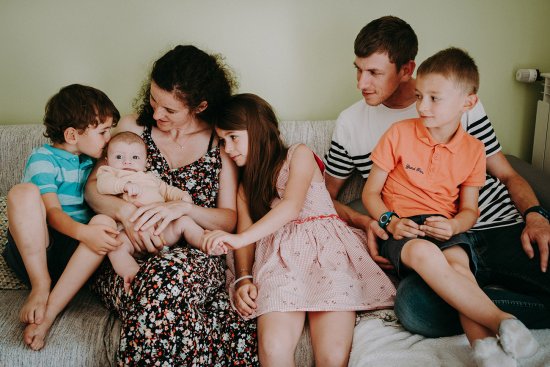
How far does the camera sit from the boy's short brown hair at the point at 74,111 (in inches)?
60.7

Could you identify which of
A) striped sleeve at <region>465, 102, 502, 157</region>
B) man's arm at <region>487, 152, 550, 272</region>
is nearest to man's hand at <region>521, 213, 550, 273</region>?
man's arm at <region>487, 152, 550, 272</region>

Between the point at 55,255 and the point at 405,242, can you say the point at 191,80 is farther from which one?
the point at 405,242

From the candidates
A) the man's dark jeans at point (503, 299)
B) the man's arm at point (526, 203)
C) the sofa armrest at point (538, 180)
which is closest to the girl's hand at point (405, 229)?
the man's dark jeans at point (503, 299)

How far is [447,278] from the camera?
1.24 m

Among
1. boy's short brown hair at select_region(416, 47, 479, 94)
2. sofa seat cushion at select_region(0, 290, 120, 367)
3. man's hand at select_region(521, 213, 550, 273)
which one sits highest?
boy's short brown hair at select_region(416, 47, 479, 94)

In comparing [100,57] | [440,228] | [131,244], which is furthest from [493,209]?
[100,57]

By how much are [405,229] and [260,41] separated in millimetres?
1137

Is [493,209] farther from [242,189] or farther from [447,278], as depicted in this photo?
[242,189]

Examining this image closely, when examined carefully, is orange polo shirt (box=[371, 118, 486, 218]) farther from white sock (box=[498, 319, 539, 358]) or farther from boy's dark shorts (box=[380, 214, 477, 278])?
white sock (box=[498, 319, 539, 358])

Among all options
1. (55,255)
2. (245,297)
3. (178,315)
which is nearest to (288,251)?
(245,297)

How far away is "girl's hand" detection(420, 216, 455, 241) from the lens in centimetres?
137

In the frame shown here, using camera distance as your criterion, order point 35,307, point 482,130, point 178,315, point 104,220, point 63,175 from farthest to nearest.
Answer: point 482,130 → point 63,175 → point 104,220 → point 35,307 → point 178,315

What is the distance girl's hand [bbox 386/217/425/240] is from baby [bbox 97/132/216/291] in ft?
2.02

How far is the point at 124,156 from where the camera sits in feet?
5.24
